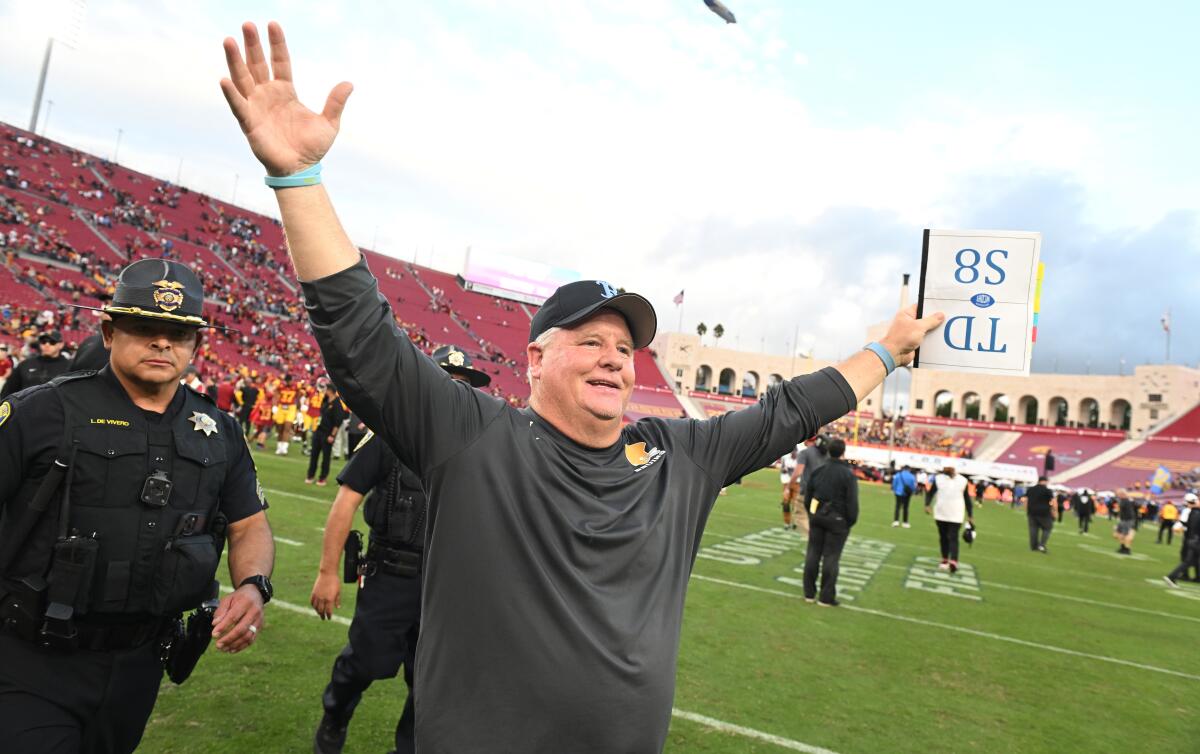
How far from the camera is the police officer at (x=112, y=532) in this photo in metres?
2.19

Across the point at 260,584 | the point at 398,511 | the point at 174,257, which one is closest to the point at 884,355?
the point at 260,584

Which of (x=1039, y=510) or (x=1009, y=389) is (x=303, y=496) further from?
(x=1009, y=389)

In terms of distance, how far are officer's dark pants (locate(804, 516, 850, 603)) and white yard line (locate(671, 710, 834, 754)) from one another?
4076 millimetres

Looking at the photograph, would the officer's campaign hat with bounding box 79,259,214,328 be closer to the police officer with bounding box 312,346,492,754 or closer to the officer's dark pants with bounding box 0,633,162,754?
the officer's dark pants with bounding box 0,633,162,754

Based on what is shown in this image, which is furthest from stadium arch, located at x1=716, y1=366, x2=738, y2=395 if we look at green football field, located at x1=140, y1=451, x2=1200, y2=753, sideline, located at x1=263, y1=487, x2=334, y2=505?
sideline, located at x1=263, y1=487, x2=334, y2=505

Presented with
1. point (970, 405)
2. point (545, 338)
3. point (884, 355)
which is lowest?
point (545, 338)

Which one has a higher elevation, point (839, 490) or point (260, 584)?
point (839, 490)

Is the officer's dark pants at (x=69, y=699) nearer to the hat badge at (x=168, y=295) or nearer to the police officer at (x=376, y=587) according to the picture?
the hat badge at (x=168, y=295)

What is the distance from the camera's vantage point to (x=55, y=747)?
6.93ft

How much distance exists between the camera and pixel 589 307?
189cm

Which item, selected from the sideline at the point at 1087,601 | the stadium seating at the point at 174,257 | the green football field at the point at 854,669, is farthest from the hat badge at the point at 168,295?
the stadium seating at the point at 174,257

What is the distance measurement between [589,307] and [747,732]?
3.64 meters

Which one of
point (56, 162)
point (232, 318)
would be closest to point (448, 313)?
point (232, 318)

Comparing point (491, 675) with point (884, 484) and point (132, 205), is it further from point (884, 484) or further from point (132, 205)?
point (132, 205)
